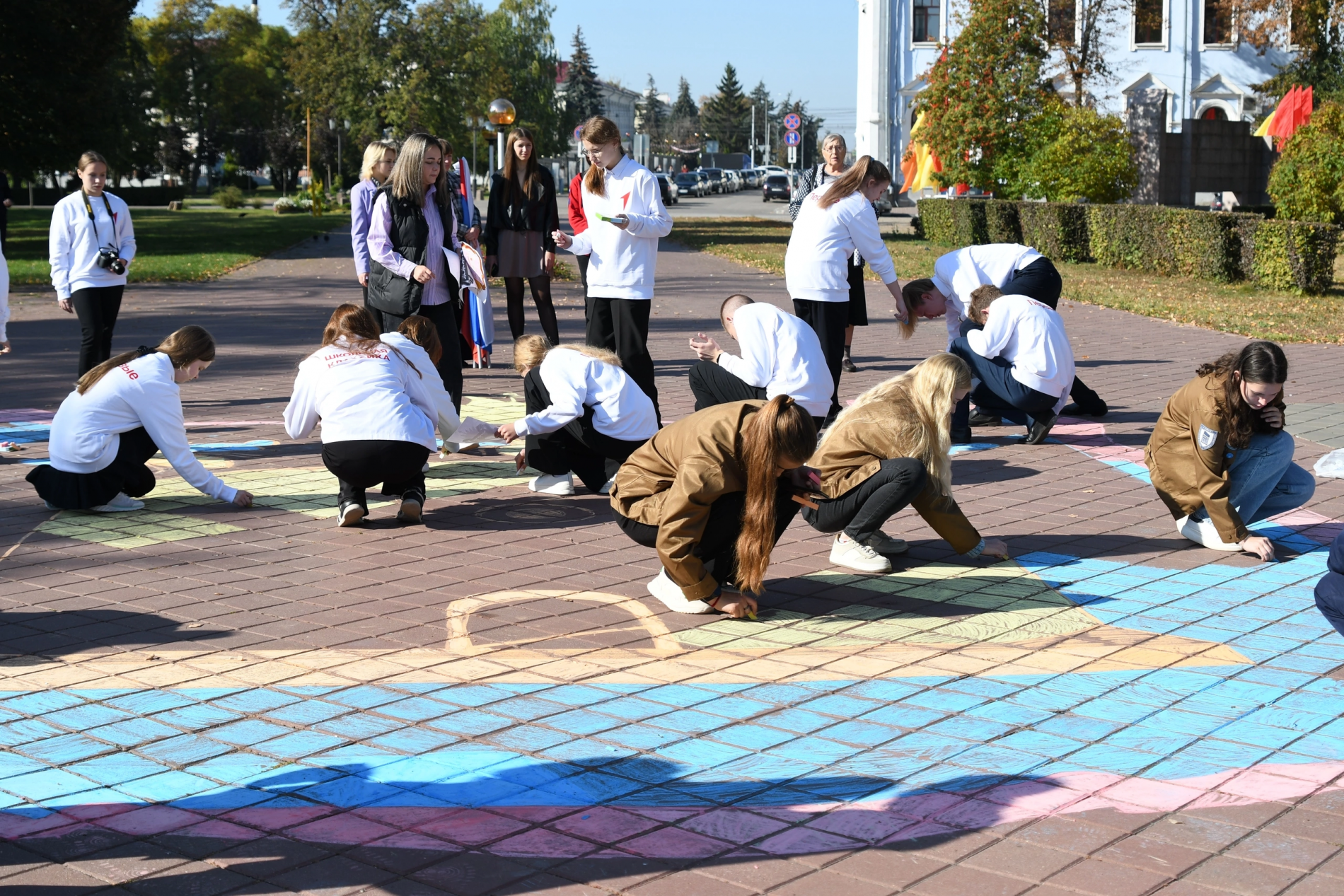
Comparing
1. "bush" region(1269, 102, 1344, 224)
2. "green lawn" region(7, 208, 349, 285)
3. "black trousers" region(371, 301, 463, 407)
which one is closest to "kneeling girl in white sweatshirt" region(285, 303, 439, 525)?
"black trousers" region(371, 301, 463, 407)

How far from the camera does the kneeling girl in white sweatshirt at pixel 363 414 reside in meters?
6.29

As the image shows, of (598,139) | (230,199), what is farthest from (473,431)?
(230,199)

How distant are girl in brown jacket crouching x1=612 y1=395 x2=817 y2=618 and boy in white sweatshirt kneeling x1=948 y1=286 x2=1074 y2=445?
12.0 ft

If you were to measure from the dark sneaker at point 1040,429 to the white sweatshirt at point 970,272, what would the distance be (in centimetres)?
84

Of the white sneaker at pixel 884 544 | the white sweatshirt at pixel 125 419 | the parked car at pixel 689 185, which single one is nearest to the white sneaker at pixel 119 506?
the white sweatshirt at pixel 125 419

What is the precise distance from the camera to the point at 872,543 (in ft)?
19.5

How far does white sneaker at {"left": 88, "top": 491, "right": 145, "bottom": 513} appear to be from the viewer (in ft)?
22.5

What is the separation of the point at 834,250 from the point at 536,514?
297 centimetres

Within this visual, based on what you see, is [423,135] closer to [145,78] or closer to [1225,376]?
[1225,376]

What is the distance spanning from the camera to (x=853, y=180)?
28.1 feet

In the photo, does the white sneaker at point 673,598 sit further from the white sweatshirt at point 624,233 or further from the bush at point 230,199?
the bush at point 230,199

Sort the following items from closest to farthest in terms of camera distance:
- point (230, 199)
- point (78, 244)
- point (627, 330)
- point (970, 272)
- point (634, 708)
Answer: point (634, 708) → point (627, 330) → point (970, 272) → point (78, 244) → point (230, 199)

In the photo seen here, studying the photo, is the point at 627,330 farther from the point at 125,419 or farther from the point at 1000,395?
the point at 125,419

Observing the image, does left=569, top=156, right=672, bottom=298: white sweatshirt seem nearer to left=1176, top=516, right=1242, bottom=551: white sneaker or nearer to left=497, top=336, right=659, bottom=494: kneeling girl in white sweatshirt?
left=497, top=336, right=659, bottom=494: kneeling girl in white sweatshirt
